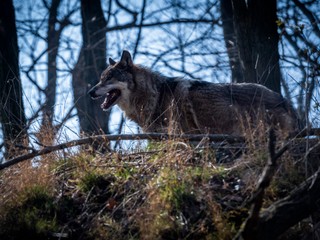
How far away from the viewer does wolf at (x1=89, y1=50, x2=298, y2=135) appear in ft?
27.6

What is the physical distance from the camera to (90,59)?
628 inches

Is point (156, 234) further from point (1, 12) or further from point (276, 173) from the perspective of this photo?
point (1, 12)

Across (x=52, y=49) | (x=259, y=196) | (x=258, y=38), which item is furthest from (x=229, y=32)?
(x=259, y=196)

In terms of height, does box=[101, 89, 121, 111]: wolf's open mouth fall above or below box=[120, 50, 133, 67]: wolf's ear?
below

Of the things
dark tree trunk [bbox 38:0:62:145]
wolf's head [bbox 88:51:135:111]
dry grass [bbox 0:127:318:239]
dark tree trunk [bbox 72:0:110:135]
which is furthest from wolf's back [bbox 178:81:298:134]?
dark tree trunk [bbox 38:0:62:145]

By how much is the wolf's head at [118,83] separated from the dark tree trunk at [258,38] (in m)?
1.78

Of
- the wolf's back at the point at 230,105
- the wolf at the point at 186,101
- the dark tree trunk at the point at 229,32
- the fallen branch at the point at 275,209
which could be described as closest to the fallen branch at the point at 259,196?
the fallen branch at the point at 275,209

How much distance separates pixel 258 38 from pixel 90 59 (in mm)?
7012

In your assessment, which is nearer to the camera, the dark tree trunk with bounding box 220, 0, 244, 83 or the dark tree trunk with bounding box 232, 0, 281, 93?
the dark tree trunk with bounding box 232, 0, 281, 93

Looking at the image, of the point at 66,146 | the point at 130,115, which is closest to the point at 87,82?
the point at 130,115

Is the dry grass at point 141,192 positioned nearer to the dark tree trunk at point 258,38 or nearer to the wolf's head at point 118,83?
the wolf's head at point 118,83

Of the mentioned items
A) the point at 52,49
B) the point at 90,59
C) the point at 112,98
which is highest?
the point at 52,49

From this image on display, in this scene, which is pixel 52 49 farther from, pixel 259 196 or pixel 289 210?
pixel 259 196

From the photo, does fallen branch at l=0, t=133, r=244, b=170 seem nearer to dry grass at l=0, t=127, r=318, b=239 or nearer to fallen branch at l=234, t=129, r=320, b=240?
dry grass at l=0, t=127, r=318, b=239
